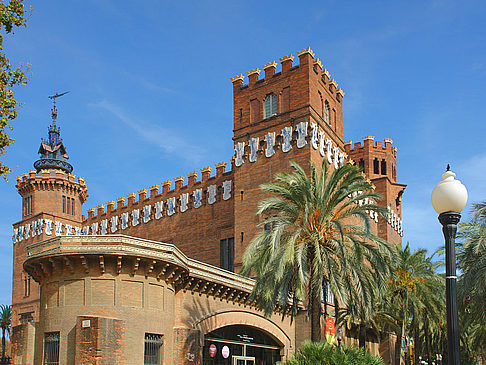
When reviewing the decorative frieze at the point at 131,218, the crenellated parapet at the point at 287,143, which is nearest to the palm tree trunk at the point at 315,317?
the crenellated parapet at the point at 287,143

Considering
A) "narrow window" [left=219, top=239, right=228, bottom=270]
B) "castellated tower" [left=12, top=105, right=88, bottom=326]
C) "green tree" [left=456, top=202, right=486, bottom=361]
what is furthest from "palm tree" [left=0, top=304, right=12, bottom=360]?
"green tree" [left=456, top=202, right=486, bottom=361]

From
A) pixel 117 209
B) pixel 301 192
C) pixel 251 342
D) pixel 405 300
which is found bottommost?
pixel 251 342

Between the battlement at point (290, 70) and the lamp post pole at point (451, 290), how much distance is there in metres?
28.0

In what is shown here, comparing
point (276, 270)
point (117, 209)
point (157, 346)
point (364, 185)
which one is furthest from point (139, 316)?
point (117, 209)

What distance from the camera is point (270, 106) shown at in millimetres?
38125

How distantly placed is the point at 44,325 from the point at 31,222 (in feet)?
102

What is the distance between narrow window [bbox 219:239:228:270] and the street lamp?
31.1m

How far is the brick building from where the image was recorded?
79.2 ft

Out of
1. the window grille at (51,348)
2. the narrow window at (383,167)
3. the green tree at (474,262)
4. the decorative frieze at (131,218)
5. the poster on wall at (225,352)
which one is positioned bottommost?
the poster on wall at (225,352)

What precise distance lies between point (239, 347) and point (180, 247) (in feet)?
46.5

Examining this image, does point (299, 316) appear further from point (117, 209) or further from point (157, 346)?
point (117, 209)

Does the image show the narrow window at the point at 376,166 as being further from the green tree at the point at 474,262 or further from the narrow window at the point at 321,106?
the green tree at the point at 474,262

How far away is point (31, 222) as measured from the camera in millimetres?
53938

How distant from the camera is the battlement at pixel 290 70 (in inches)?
1449
